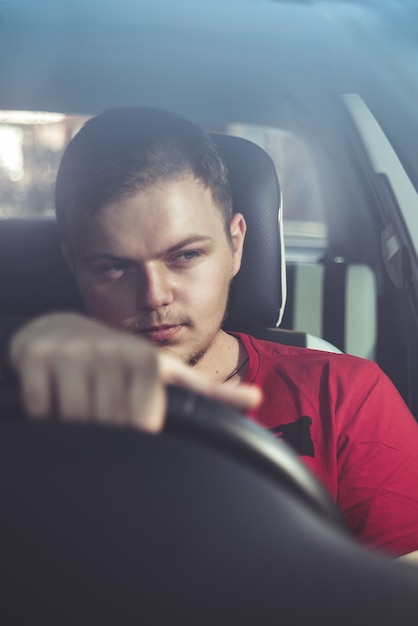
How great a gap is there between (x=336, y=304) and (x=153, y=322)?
1293 millimetres

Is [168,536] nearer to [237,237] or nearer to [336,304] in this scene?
[237,237]

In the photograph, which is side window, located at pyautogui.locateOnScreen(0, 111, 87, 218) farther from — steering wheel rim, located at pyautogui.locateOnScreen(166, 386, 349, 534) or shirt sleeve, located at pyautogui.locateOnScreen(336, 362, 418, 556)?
steering wheel rim, located at pyautogui.locateOnScreen(166, 386, 349, 534)

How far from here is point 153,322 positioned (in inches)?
59.8

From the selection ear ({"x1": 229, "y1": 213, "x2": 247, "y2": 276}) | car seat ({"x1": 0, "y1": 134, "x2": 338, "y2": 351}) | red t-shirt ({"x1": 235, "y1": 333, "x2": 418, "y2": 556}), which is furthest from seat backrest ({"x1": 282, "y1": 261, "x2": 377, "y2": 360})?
red t-shirt ({"x1": 235, "y1": 333, "x2": 418, "y2": 556})

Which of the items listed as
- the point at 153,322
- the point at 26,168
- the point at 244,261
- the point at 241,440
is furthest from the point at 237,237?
the point at 26,168

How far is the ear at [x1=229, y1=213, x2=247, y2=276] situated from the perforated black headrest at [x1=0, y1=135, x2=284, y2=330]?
7cm

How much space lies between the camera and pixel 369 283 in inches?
108

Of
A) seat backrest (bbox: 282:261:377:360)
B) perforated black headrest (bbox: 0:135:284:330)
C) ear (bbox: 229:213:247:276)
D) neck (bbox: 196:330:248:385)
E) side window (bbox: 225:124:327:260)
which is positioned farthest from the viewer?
side window (bbox: 225:124:327:260)

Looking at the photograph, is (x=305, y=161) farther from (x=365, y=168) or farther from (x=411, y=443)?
(x=411, y=443)

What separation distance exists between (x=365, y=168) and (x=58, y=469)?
6.36ft

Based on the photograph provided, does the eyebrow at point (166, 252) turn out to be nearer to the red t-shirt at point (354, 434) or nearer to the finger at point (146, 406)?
the red t-shirt at point (354, 434)

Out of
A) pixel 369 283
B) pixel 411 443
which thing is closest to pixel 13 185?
pixel 369 283

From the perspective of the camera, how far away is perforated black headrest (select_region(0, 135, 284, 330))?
1896 millimetres

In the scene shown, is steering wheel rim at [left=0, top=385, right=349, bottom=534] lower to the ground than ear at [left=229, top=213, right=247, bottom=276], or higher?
higher
